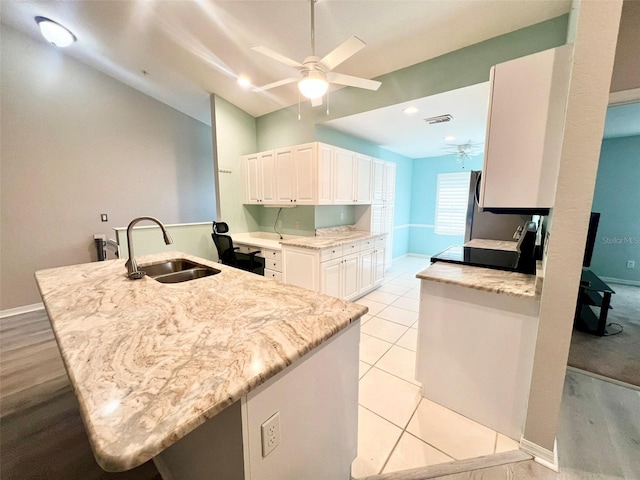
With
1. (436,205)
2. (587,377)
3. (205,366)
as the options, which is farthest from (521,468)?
(436,205)

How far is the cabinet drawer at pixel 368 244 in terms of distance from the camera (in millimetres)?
3864

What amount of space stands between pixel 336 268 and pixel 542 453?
7.66ft

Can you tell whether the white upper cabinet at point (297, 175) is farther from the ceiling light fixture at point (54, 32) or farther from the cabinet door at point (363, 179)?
the ceiling light fixture at point (54, 32)

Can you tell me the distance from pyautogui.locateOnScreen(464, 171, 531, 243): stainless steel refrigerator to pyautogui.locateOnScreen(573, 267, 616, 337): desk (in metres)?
0.78

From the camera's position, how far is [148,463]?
148 cm

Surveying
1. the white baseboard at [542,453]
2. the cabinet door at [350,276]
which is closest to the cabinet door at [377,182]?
the cabinet door at [350,276]

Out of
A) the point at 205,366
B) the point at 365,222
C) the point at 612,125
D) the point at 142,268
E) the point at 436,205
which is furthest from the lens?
the point at 436,205

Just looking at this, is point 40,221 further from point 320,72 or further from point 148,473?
point 320,72

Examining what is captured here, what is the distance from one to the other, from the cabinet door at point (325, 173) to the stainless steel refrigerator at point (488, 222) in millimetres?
1758

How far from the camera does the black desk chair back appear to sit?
352 centimetres

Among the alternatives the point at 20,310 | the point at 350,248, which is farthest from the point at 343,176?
the point at 20,310

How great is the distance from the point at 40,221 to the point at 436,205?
7.30m

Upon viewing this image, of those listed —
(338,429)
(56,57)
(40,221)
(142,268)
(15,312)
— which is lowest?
(15,312)

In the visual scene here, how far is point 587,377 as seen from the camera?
210 cm
